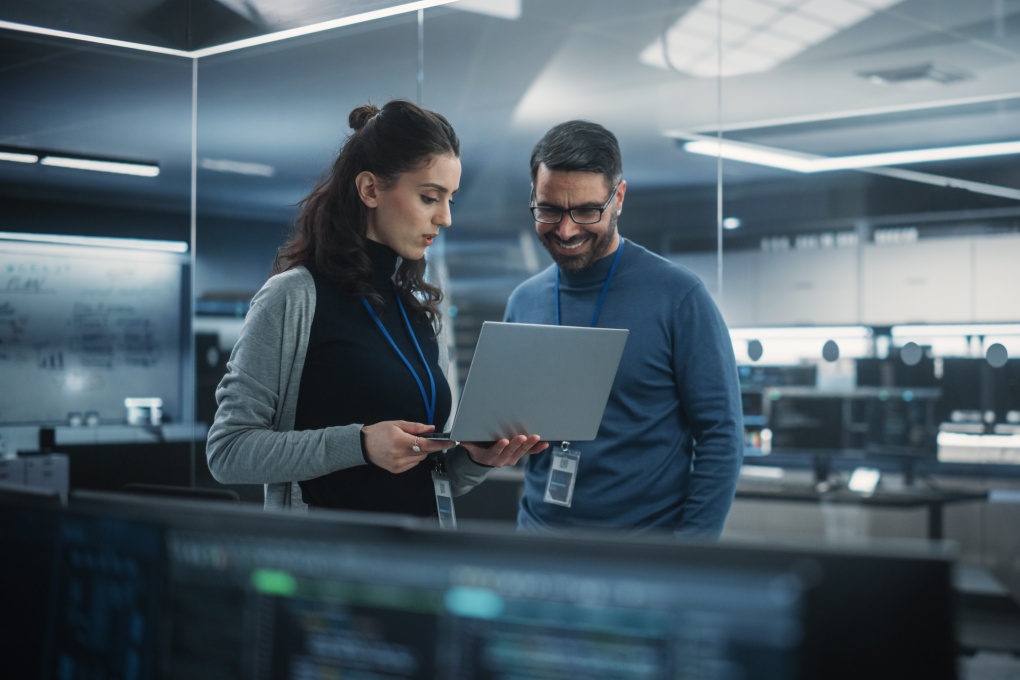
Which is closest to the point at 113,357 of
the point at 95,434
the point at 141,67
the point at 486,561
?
the point at 95,434

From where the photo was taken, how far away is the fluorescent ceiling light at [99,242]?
14.6ft

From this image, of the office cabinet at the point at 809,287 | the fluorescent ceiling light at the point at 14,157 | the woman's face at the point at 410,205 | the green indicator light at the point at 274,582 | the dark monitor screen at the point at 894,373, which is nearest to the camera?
the green indicator light at the point at 274,582

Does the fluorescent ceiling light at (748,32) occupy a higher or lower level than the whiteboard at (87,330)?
higher

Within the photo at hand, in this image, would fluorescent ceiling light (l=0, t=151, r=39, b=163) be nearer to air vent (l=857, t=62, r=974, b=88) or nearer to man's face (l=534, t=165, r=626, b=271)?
man's face (l=534, t=165, r=626, b=271)

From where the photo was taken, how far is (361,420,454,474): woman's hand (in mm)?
1596

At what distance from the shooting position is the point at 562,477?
2.05 m

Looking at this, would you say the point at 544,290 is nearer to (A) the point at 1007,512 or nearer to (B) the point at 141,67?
(A) the point at 1007,512

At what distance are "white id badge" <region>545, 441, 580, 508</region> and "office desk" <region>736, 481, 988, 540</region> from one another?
177 cm

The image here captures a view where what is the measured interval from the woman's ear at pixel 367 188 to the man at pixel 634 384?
17.5 inches

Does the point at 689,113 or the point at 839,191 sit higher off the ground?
→ the point at 689,113

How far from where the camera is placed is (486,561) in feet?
2.24

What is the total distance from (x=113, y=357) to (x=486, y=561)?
549 cm

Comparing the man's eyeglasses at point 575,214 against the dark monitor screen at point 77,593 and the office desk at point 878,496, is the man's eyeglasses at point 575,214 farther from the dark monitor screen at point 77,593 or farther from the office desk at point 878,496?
the office desk at point 878,496

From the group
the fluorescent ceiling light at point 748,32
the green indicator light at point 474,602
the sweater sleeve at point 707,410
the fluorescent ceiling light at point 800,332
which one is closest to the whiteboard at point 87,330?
the fluorescent ceiling light at point 748,32
